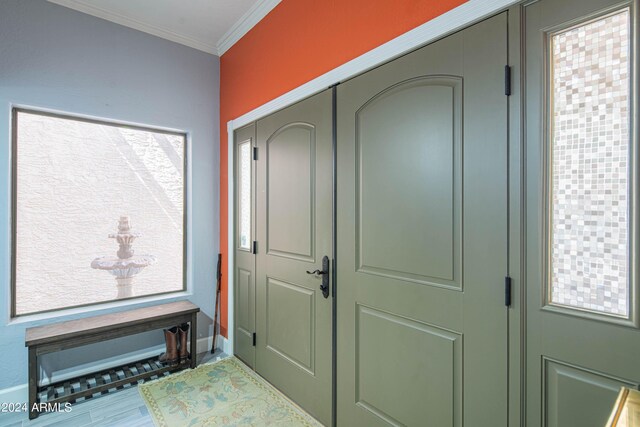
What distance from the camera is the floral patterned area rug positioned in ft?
6.96

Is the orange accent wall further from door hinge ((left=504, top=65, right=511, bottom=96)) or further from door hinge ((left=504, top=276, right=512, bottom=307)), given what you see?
door hinge ((left=504, top=276, right=512, bottom=307))

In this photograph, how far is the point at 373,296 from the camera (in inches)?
68.7

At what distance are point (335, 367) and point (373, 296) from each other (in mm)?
575

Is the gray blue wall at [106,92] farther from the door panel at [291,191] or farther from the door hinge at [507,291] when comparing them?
the door hinge at [507,291]

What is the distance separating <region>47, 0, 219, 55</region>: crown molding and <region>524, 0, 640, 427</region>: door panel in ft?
9.54

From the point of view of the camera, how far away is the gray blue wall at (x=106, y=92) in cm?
231

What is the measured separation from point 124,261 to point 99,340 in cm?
69

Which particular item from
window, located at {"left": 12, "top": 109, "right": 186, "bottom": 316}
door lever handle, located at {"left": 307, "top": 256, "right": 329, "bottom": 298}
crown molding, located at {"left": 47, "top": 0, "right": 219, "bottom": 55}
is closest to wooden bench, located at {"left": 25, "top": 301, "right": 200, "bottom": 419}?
window, located at {"left": 12, "top": 109, "right": 186, "bottom": 316}

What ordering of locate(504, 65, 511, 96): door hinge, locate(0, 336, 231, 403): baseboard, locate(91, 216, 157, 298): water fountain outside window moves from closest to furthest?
locate(504, 65, 511, 96): door hinge, locate(0, 336, 231, 403): baseboard, locate(91, 216, 157, 298): water fountain outside window

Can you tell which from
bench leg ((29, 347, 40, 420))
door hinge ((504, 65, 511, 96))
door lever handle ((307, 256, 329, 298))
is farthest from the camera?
bench leg ((29, 347, 40, 420))

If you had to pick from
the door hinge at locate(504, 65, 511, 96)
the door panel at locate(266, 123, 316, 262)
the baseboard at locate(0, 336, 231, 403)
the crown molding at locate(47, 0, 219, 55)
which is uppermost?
the crown molding at locate(47, 0, 219, 55)

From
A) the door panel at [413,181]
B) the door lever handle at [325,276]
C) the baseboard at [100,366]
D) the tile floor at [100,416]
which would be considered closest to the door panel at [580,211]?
the door panel at [413,181]

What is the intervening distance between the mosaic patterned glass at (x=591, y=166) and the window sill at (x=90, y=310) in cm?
297

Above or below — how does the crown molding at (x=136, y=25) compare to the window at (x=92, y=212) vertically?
above
